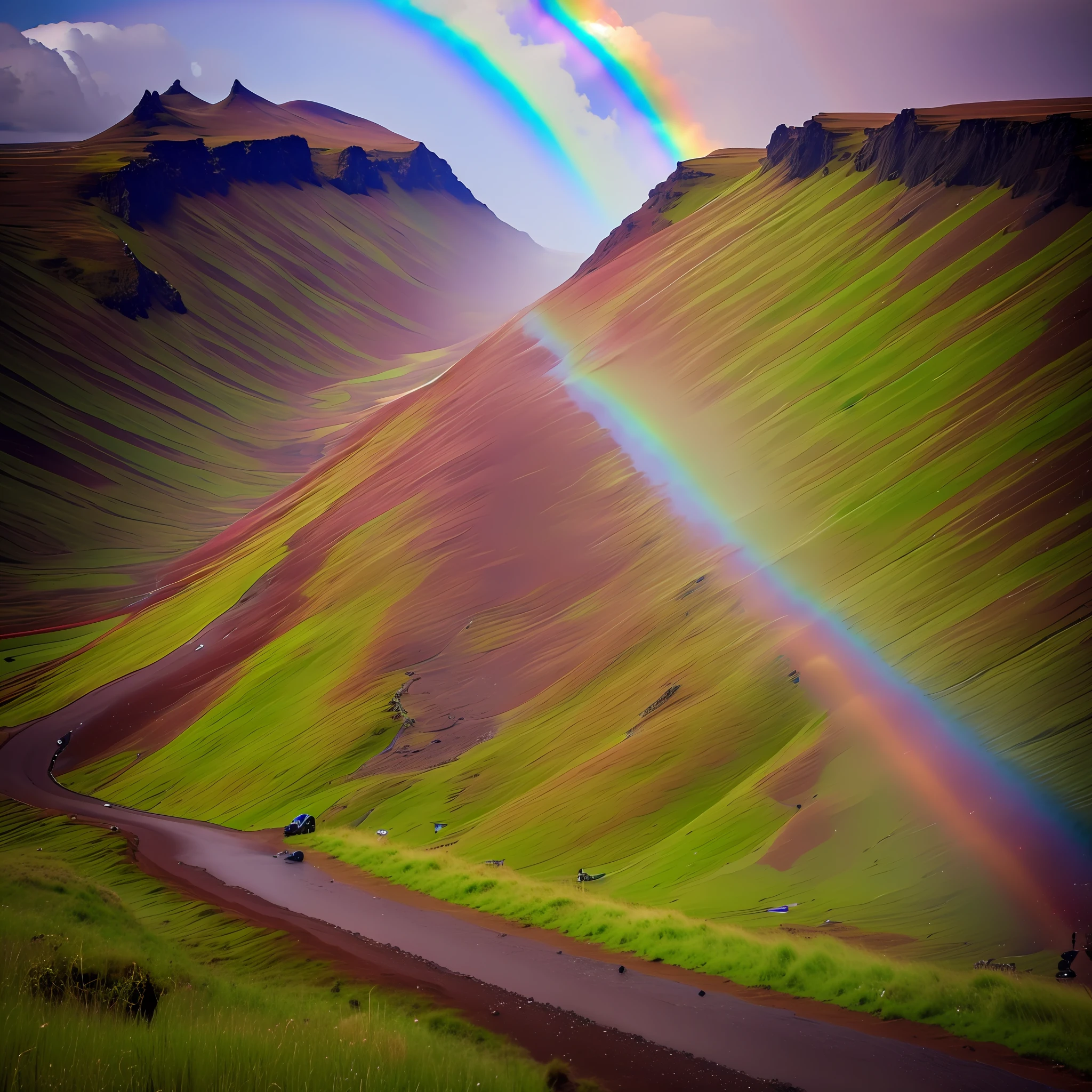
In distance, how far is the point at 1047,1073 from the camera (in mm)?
12141

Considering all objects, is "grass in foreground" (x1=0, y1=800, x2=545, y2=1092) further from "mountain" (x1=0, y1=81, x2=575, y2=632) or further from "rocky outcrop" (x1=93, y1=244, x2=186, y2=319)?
"rocky outcrop" (x1=93, y1=244, x2=186, y2=319)

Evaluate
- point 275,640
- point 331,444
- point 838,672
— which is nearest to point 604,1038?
point 838,672

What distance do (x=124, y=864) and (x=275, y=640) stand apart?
2696cm

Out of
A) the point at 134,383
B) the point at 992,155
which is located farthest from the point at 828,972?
the point at 134,383

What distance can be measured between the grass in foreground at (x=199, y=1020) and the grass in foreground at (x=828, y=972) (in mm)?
4693

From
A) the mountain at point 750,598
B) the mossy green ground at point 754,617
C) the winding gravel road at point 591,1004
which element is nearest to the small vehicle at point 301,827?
the mossy green ground at point 754,617

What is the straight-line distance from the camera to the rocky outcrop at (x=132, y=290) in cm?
15712

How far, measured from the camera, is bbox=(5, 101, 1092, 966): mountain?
18719 mm

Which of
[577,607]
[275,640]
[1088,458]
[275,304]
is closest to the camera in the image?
[1088,458]

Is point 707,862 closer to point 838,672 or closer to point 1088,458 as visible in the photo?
point 838,672

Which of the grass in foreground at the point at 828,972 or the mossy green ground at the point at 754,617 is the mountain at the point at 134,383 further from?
the grass in foreground at the point at 828,972

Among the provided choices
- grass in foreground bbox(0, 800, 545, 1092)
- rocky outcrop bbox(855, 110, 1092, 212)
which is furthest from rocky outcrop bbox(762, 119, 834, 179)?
grass in foreground bbox(0, 800, 545, 1092)

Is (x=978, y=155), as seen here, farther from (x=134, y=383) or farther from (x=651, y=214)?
(x=134, y=383)

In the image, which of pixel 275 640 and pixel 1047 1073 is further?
pixel 275 640
